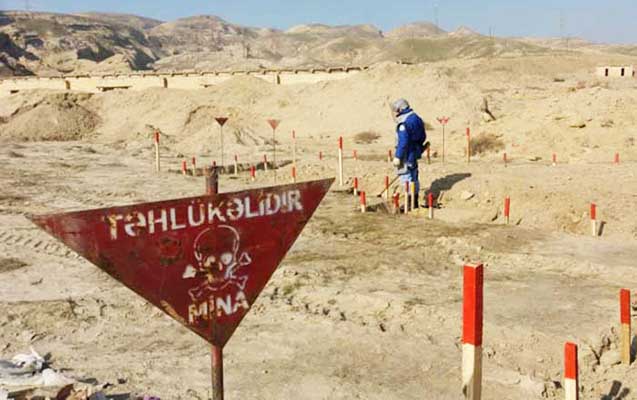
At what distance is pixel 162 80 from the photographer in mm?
38938

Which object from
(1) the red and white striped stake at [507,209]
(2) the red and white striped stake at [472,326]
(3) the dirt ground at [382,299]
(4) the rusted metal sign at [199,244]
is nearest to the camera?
(4) the rusted metal sign at [199,244]

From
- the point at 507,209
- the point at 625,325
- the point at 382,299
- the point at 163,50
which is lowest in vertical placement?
the point at 382,299

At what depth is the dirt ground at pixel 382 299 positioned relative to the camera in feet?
17.7

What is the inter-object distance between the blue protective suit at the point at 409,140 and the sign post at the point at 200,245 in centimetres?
879

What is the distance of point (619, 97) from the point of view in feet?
68.9

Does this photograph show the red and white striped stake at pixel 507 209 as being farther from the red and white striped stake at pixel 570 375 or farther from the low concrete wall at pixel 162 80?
the low concrete wall at pixel 162 80

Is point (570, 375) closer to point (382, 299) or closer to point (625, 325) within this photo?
point (625, 325)

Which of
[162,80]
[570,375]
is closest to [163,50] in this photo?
[162,80]

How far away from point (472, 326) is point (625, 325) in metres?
3.11

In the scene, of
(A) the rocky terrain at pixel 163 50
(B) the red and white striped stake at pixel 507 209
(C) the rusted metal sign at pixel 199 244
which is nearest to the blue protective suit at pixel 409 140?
(B) the red and white striped stake at pixel 507 209

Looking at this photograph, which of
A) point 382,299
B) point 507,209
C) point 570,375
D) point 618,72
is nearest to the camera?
point 570,375

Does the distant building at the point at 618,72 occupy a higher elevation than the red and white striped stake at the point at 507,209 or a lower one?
higher

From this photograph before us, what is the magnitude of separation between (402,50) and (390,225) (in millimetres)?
109163

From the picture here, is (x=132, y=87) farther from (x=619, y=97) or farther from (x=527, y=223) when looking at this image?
(x=527, y=223)
